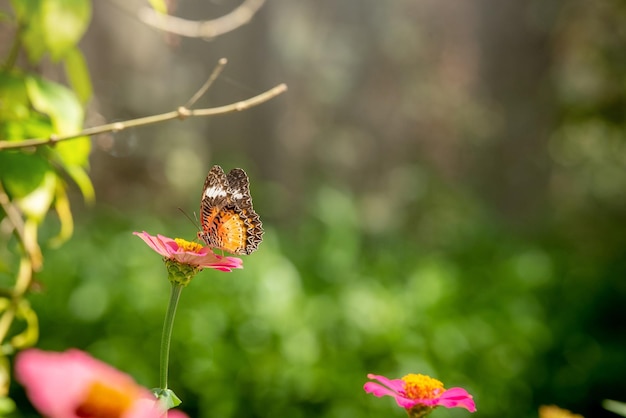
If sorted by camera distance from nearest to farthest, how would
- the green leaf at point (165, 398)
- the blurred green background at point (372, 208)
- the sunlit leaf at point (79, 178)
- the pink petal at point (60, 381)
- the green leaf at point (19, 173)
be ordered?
the pink petal at point (60, 381) < the green leaf at point (165, 398) < the green leaf at point (19, 173) < the sunlit leaf at point (79, 178) < the blurred green background at point (372, 208)

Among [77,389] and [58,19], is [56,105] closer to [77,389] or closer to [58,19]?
[58,19]

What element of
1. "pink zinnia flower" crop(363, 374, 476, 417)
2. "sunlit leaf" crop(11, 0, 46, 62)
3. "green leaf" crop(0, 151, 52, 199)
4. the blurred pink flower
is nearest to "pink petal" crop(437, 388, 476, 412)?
"pink zinnia flower" crop(363, 374, 476, 417)

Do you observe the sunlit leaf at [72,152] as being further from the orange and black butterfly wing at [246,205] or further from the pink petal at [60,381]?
the pink petal at [60,381]

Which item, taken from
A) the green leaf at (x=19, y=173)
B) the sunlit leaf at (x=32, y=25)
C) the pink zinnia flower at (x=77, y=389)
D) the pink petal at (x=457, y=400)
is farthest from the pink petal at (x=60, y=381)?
the sunlit leaf at (x=32, y=25)

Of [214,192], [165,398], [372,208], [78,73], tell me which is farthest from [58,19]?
[372,208]

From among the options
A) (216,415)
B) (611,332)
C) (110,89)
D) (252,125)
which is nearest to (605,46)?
(252,125)

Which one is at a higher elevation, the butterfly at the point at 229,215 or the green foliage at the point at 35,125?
the green foliage at the point at 35,125

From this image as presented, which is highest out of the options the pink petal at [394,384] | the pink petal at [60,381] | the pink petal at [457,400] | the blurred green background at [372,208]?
the blurred green background at [372,208]

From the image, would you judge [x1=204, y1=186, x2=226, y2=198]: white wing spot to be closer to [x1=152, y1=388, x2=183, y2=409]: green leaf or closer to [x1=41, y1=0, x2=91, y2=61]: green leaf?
[x1=152, y1=388, x2=183, y2=409]: green leaf
